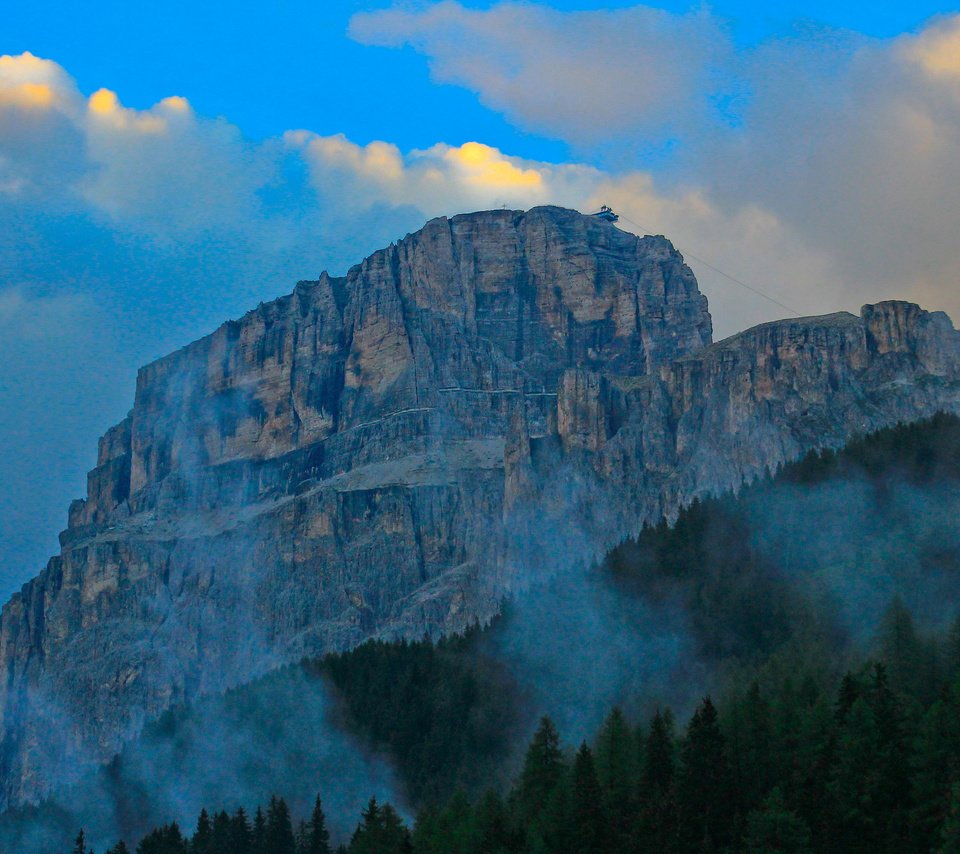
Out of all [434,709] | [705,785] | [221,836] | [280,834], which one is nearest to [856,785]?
[705,785]

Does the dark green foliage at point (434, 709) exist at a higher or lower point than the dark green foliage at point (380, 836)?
higher

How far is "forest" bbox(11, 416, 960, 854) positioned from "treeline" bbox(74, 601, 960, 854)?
6.0 inches

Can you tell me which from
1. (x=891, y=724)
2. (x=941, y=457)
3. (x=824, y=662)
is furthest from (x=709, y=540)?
(x=891, y=724)

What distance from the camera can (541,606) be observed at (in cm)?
18000

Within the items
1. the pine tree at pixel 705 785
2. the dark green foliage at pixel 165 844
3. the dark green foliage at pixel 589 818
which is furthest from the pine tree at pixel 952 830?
the dark green foliage at pixel 165 844

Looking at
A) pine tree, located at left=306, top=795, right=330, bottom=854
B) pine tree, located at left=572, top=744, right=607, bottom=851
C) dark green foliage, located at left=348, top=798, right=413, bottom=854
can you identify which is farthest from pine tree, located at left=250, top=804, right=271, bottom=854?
pine tree, located at left=572, top=744, right=607, bottom=851

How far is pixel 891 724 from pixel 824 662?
25634mm

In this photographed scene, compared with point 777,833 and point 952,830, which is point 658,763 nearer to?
point 777,833

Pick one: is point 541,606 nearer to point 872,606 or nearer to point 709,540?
point 709,540

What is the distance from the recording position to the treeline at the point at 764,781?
104013 mm

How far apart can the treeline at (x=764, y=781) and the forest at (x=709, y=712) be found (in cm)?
15

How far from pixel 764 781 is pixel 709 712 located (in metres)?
4.50

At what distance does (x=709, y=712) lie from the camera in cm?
11681

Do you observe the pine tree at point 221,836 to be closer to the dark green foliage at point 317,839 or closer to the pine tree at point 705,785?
the dark green foliage at point 317,839
